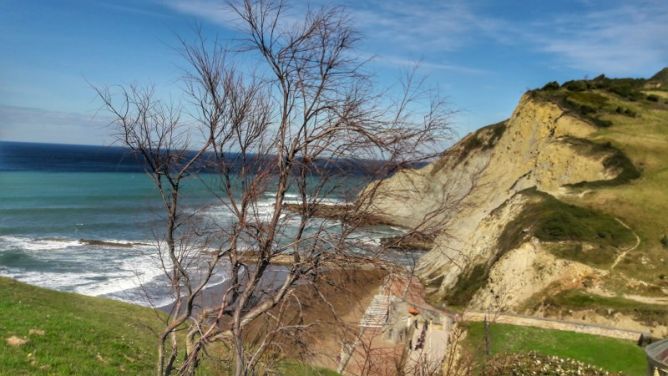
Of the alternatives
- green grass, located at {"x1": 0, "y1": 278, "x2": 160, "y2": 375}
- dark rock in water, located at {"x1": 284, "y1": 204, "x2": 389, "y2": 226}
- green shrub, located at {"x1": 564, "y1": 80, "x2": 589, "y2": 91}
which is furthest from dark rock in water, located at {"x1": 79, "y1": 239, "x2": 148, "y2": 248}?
green shrub, located at {"x1": 564, "y1": 80, "x2": 589, "y2": 91}

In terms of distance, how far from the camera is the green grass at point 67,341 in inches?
392

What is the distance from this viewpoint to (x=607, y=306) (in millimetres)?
20094

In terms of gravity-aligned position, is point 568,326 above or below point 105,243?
above

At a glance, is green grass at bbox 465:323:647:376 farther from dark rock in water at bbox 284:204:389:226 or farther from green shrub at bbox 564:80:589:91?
green shrub at bbox 564:80:589:91

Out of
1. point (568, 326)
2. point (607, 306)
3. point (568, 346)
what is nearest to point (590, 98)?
point (607, 306)

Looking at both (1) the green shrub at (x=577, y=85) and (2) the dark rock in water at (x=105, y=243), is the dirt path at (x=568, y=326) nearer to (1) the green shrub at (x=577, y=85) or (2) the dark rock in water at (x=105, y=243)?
(2) the dark rock in water at (x=105, y=243)

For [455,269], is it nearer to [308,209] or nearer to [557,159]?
[557,159]

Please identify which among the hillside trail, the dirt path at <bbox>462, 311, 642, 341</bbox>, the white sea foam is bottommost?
the white sea foam

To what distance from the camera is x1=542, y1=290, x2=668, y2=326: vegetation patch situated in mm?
18922

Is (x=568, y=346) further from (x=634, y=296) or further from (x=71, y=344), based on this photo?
(x=71, y=344)

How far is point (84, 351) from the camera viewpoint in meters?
11.9

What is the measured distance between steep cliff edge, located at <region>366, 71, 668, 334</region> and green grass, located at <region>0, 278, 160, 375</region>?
309 inches

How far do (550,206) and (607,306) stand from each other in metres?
8.01

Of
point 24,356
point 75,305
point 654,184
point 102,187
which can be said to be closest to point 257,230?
point 24,356
